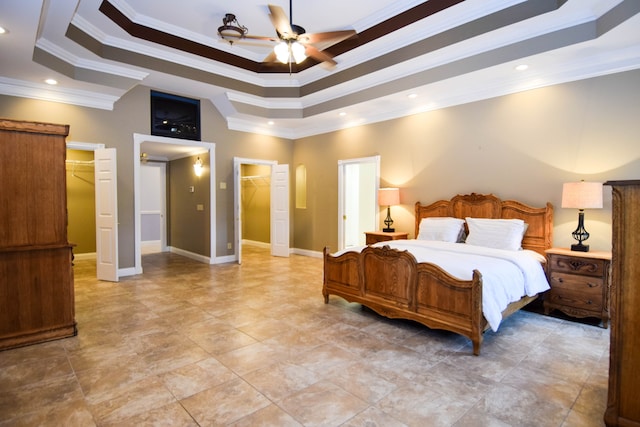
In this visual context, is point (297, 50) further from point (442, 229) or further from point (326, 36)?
point (442, 229)

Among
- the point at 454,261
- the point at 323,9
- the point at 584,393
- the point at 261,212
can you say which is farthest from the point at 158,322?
the point at 261,212

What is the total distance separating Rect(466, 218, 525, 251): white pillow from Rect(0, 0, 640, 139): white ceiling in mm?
1815

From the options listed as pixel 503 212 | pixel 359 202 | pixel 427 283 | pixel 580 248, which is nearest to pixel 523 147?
pixel 503 212

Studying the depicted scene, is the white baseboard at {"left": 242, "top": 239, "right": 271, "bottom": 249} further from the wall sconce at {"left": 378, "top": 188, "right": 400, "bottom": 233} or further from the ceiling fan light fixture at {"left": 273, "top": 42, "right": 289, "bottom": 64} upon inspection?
the ceiling fan light fixture at {"left": 273, "top": 42, "right": 289, "bottom": 64}

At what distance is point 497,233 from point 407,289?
175cm

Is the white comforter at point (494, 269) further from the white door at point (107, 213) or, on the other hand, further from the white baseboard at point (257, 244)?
the white baseboard at point (257, 244)

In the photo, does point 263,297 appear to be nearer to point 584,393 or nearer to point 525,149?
point 584,393

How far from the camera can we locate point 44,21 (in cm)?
353

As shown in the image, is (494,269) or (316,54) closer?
(494,269)

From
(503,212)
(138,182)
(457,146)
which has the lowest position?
(503,212)

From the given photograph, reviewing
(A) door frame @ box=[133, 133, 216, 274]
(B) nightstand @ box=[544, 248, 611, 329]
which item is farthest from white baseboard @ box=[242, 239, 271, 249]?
(B) nightstand @ box=[544, 248, 611, 329]

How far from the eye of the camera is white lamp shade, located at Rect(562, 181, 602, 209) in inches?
141

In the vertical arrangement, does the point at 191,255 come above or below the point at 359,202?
below

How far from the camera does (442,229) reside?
4855mm
